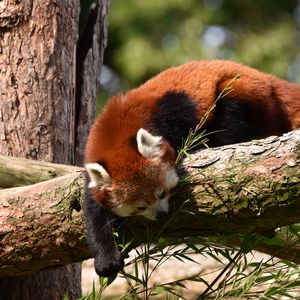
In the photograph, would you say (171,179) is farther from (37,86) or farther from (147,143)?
(37,86)

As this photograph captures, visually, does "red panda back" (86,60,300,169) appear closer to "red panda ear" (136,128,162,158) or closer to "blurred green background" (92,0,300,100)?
"red panda ear" (136,128,162,158)

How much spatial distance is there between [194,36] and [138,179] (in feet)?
21.8

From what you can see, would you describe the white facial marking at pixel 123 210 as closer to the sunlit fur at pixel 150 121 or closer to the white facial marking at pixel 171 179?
the sunlit fur at pixel 150 121

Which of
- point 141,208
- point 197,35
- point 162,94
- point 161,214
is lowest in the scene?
point 197,35

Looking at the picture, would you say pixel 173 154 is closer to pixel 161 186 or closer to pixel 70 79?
pixel 161 186

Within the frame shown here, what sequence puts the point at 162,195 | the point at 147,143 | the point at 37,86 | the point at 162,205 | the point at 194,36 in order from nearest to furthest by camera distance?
1. the point at 162,205
2. the point at 162,195
3. the point at 147,143
4. the point at 37,86
5. the point at 194,36

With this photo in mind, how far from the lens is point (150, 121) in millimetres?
3514

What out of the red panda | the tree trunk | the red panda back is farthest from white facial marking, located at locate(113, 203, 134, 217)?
the tree trunk

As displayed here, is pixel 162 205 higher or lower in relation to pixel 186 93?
lower

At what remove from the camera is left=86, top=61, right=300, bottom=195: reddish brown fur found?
11.2ft

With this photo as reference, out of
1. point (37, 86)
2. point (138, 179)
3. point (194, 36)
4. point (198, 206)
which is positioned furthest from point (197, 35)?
point (198, 206)

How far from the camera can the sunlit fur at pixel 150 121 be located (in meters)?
3.32

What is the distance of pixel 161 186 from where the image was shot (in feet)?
10.6

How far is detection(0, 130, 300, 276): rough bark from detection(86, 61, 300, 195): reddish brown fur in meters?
0.20
